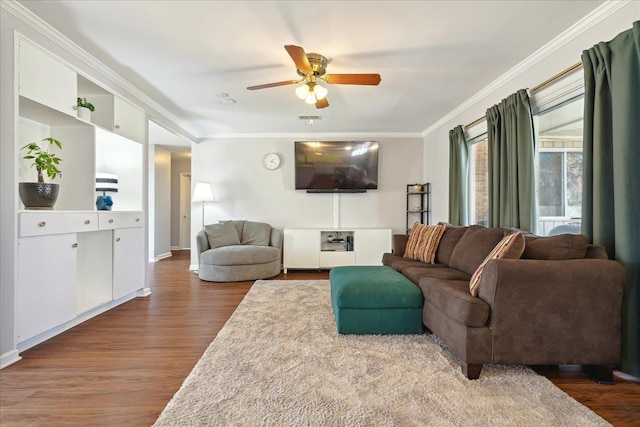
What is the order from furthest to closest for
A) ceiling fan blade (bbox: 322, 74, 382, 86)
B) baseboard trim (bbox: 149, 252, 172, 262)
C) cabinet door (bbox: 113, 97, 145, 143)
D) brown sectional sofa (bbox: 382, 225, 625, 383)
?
baseboard trim (bbox: 149, 252, 172, 262) → cabinet door (bbox: 113, 97, 145, 143) → ceiling fan blade (bbox: 322, 74, 382, 86) → brown sectional sofa (bbox: 382, 225, 625, 383)

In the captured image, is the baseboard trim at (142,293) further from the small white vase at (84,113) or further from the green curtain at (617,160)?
the green curtain at (617,160)

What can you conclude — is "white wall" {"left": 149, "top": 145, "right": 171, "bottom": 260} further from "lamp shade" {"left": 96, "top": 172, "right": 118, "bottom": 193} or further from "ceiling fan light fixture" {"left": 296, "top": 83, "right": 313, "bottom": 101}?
"ceiling fan light fixture" {"left": 296, "top": 83, "right": 313, "bottom": 101}

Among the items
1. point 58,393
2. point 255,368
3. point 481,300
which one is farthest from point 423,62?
point 58,393

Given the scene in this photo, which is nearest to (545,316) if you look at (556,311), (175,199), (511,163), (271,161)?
(556,311)

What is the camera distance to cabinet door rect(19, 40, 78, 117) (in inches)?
83.0

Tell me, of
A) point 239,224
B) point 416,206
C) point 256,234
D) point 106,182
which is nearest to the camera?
point 106,182

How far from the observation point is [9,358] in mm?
1939

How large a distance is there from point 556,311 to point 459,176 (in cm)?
260

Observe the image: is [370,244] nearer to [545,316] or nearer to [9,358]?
[545,316]

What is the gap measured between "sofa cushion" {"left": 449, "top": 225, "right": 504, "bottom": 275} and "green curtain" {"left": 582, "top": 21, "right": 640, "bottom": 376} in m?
0.63

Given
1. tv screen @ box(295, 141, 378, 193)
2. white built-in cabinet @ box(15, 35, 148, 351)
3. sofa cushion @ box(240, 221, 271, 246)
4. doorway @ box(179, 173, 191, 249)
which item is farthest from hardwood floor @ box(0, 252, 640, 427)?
doorway @ box(179, 173, 191, 249)

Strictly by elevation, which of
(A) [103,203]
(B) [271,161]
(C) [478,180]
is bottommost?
(A) [103,203]

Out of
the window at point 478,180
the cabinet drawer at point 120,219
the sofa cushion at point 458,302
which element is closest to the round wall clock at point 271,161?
the cabinet drawer at point 120,219

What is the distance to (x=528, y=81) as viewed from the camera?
2.80 m
